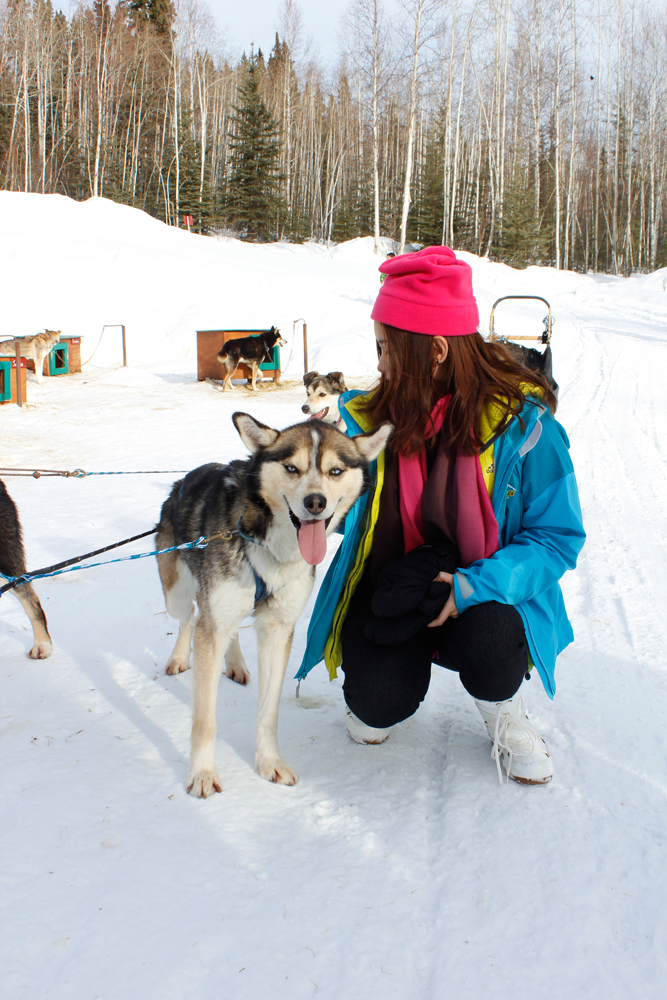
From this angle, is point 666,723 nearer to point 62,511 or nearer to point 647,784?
point 647,784

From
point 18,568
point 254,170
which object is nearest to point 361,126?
point 254,170

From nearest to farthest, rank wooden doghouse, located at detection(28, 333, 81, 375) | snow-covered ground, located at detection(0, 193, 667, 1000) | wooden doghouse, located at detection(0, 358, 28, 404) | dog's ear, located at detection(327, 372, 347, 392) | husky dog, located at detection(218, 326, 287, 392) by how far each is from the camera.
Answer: snow-covered ground, located at detection(0, 193, 667, 1000) → dog's ear, located at detection(327, 372, 347, 392) → wooden doghouse, located at detection(0, 358, 28, 404) → husky dog, located at detection(218, 326, 287, 392) → wooden doghouse, located at detection(28, 333, 81, 375)

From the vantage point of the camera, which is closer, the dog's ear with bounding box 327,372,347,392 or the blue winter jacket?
the blue winter jacket

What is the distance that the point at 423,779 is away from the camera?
1730mm

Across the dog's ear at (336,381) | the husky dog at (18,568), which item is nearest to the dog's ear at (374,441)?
the husky dog at (18,568)

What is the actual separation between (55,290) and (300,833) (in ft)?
51.3

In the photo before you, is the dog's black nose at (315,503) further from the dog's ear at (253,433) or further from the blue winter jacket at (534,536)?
the blue winter jacket at (534,536)

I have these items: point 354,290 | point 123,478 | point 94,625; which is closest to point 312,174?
point 354,290

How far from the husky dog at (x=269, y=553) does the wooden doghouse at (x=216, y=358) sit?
843 cm

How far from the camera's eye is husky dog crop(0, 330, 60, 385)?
9461mm

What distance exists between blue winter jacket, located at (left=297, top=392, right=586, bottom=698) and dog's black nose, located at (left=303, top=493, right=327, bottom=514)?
1.24ft

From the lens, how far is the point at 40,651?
2324mm

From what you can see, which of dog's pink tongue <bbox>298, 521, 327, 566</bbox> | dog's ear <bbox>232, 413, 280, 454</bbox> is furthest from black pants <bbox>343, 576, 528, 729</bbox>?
dog's ear <bbox>232, 413, 280, 454</bbox>

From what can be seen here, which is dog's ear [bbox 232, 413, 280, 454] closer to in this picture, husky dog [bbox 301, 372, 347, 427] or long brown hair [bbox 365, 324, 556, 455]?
long brown hair [bbox 365, 324, 556, 455]
